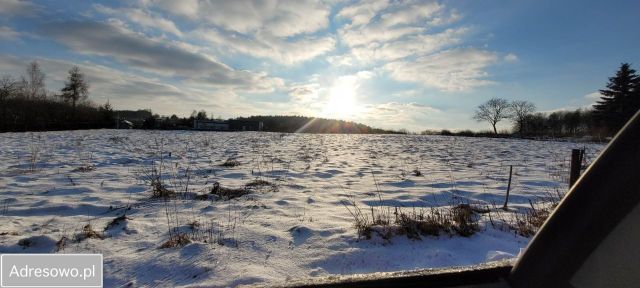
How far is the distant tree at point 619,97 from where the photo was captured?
1508 inches

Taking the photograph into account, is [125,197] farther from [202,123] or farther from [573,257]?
[202,123]

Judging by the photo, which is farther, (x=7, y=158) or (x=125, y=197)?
(x=7, y=158)

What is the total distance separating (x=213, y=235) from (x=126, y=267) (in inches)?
36.0

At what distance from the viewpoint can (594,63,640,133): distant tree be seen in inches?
1508

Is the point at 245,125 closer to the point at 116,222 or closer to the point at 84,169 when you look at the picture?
the point at 84,169

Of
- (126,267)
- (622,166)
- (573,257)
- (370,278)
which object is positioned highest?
(622,166)

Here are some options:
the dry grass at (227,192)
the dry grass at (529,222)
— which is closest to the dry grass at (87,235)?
the dry grass at (227,192)

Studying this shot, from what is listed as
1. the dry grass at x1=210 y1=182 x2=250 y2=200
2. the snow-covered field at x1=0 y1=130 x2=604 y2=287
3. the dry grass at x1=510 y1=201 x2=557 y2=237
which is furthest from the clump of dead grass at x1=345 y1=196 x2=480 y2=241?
the dry grass at x1=210 y1=182 x2=250 y2=200

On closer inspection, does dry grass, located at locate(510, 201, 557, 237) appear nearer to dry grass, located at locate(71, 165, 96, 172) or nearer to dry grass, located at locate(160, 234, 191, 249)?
dry grass, located at locate(160, 234, 191, 249)

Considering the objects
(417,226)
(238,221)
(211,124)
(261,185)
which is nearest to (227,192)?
(261,185)

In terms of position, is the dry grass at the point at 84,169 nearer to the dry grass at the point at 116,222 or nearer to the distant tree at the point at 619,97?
the dry grass at the point at 116,222

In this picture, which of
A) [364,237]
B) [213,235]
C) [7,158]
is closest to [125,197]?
[213,235]

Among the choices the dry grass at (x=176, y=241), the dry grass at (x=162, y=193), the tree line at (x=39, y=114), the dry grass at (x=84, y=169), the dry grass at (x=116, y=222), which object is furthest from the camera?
the tree line at (x=39, y=114)

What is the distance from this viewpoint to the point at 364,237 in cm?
350
